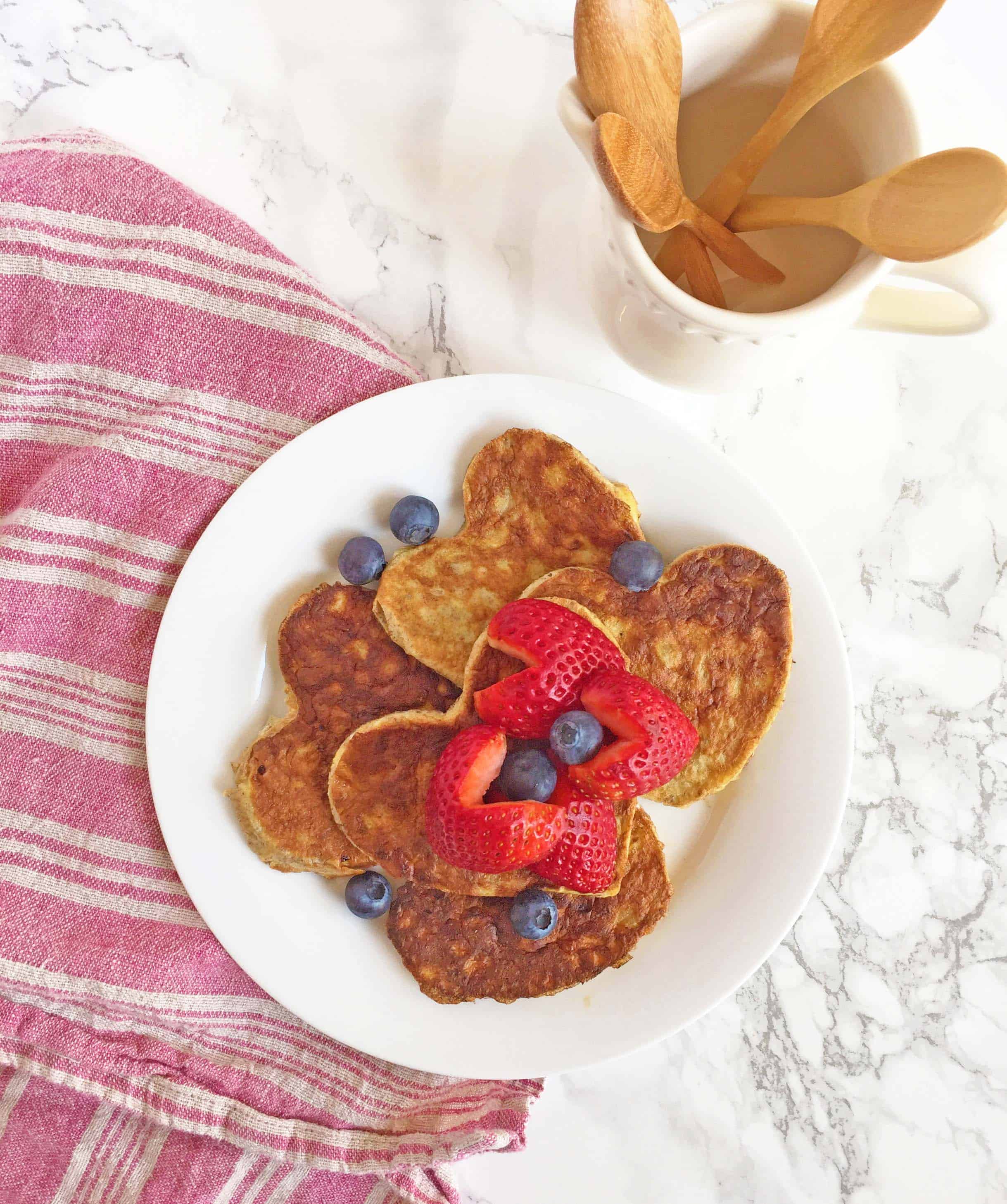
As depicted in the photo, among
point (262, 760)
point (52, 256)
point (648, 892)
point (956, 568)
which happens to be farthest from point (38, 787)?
point (956, 568)

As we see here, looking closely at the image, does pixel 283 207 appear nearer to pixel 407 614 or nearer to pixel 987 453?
pixel 407 614

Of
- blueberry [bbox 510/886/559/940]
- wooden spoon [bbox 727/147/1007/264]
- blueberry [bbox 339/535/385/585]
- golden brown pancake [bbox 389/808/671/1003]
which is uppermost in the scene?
wooden spoon [bbox 727/147/1007/264]

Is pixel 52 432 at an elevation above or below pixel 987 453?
below

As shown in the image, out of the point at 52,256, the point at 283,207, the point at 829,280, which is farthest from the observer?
the point at 283,207

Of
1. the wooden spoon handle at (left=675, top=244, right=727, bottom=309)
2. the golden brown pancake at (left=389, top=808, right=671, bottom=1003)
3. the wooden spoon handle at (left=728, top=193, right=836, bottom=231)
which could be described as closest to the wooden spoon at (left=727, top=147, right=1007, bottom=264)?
the wooden spoon handle at (left=728, top=193, right=836, bottom=231)

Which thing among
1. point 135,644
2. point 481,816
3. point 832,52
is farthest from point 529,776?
point 832,52

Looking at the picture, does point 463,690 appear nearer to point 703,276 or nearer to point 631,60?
point 703,276

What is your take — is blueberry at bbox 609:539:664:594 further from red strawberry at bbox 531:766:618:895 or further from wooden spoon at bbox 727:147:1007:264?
wooden spoon at bbox 727:147:1007:264
